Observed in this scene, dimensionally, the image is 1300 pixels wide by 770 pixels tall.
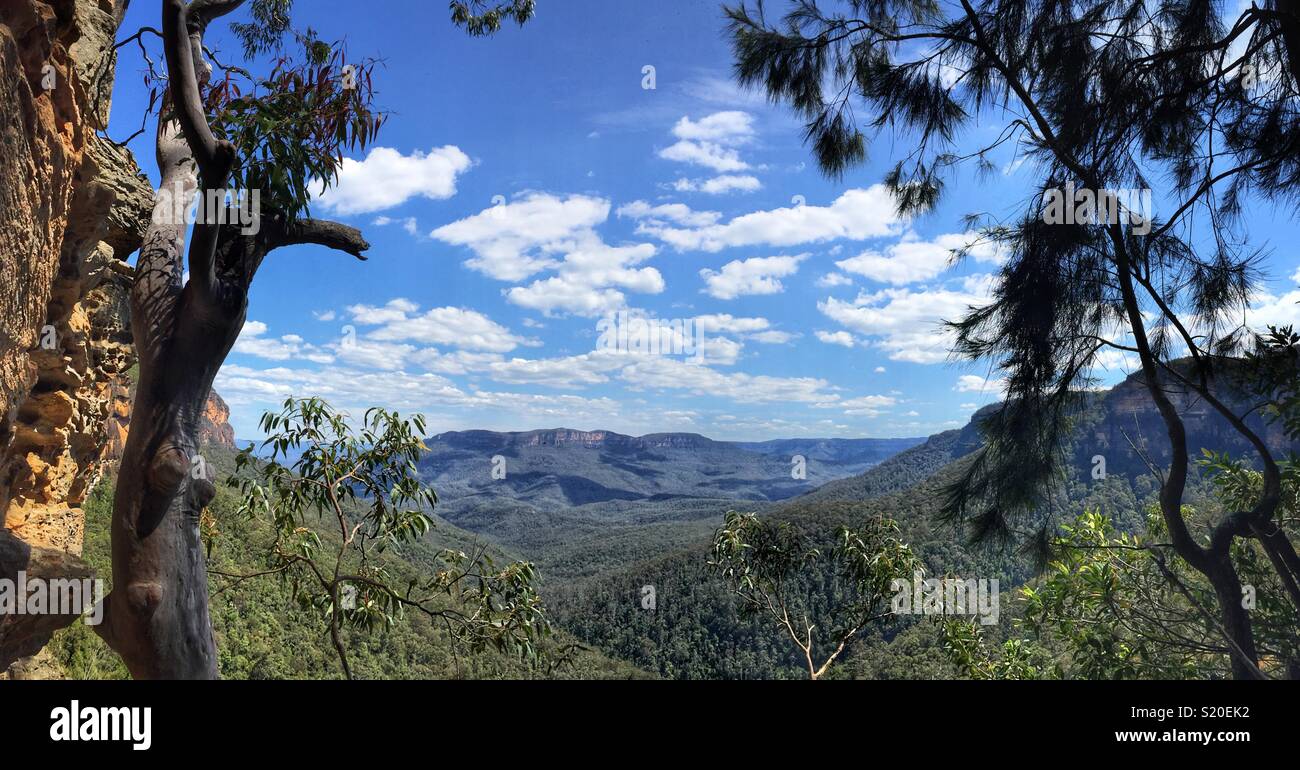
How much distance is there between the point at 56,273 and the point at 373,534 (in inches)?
60.6

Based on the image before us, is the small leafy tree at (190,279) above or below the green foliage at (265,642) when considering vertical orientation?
above

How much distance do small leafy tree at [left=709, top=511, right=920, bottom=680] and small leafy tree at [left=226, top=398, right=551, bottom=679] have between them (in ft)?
4.58

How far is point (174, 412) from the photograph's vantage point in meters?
2.10

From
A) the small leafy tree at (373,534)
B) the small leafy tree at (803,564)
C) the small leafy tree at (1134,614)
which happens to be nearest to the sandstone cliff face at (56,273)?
the small leafy tree at (373,534)

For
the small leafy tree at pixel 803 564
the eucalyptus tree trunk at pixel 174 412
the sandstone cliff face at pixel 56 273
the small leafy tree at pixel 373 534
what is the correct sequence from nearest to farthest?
the sandstone cliff face at pixel 56 273 < the eucalyptus tree trunk at pixel 174 412 < the small leafy tree at pixel 373 534 < the small leafy tree at pixel 803 564

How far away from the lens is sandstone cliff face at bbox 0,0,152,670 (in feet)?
5.59

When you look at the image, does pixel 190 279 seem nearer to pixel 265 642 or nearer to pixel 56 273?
pixel 56 273

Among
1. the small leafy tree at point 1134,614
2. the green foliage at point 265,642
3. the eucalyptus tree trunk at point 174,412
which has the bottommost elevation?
the green foliage at point 265,642

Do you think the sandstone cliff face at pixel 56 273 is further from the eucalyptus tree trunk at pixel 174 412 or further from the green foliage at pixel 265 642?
the green foliage at pixel 265 642

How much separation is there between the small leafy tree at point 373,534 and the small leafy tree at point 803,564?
139 centimetres

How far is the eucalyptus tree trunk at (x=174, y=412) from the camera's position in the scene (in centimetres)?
199
